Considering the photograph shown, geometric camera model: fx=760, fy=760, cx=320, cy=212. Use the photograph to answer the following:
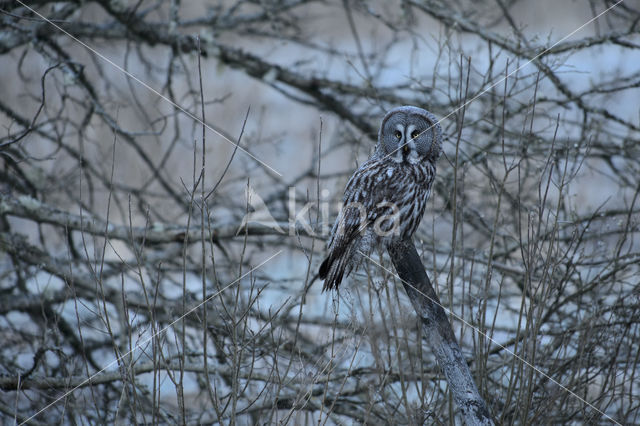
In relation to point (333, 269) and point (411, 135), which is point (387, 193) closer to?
point (411, 135)

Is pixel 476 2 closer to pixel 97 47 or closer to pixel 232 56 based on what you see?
pixel 232 56

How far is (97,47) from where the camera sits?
6.41 metres

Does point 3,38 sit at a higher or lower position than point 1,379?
higher

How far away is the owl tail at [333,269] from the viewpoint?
3.02m

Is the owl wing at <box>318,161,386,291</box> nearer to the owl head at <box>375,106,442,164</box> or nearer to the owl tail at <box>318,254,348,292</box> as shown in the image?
the owl tail at <box>318,254,348,292</box>

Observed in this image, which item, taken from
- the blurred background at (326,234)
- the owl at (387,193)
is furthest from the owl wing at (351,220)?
the blurred background at (326,234)

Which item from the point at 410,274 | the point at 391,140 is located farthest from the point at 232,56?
the point at 410,274

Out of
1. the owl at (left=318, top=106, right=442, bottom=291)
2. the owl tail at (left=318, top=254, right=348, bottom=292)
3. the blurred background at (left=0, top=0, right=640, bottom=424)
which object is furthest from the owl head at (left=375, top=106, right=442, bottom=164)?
the owl tail at (left=318, top=254, right=348, bottom=292)

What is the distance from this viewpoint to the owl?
3.08m

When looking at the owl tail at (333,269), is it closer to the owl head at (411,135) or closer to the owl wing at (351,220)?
the owl wing at (351,220)

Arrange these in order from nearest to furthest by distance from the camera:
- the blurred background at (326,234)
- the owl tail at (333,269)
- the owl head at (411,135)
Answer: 1. the owl tail at (333,269)
2. the blurred background at (326,234)
3. the owl head at (411,135)

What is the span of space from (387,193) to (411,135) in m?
0.33

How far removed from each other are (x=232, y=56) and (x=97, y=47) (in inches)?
55.7

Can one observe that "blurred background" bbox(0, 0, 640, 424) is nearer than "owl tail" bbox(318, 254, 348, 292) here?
No
